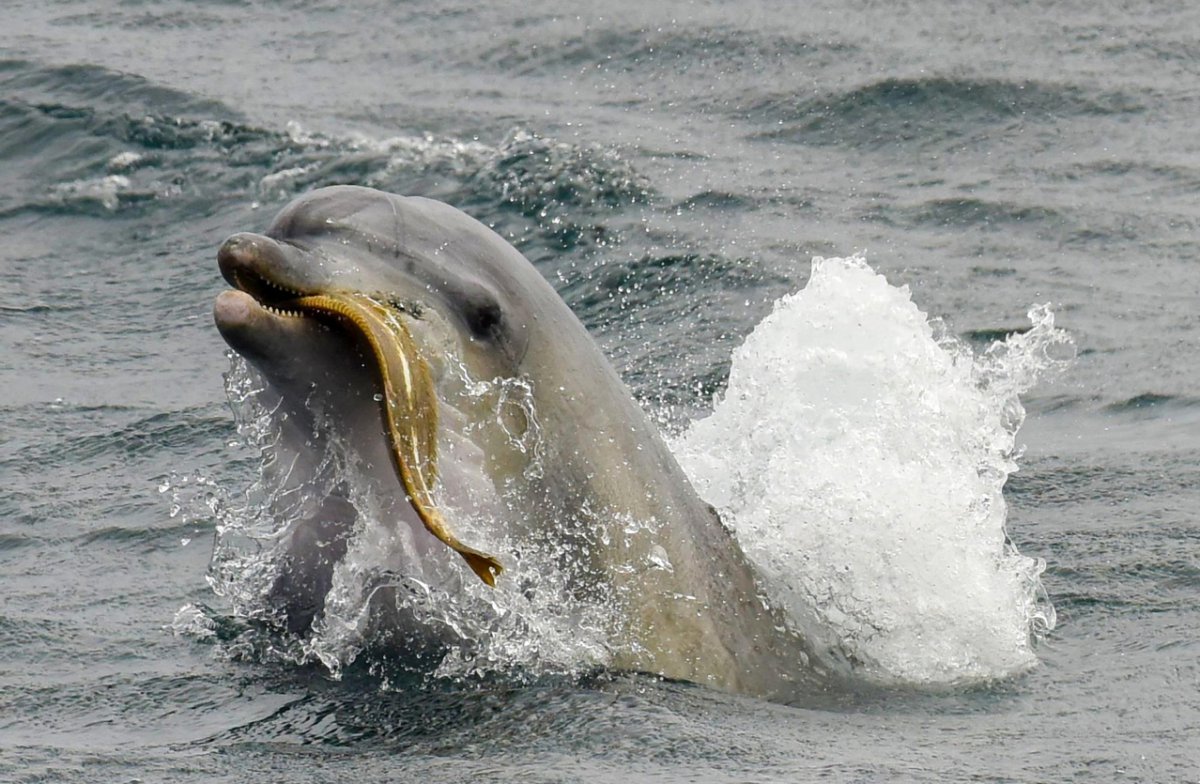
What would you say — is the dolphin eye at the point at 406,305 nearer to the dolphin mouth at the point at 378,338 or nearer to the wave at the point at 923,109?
the dolphin mouth at the point at 378,338

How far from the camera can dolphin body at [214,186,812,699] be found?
5559 millimetres

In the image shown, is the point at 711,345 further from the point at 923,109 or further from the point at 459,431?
the point at 459,431

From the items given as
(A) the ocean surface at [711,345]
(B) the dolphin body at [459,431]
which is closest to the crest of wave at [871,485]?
(A) the ocean surface at [711,345]

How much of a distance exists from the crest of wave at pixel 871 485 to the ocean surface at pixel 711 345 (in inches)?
0.8

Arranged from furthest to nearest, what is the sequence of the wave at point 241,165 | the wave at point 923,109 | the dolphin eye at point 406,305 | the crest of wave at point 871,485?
1. the wave at point 923,109
2. the wave at point 241,165
3. the crest of wave at point 871,485
4. the dolphin eye at point 406,305

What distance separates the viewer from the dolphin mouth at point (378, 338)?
5.39 metres

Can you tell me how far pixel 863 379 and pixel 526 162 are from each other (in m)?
6.08

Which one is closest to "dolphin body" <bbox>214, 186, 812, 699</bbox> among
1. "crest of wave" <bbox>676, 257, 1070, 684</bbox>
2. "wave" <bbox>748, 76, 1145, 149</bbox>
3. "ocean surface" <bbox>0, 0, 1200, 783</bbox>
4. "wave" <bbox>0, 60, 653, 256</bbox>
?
"ocean surface" <bbox>0, 0, 1200, 783</bbox>

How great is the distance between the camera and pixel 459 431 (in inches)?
235

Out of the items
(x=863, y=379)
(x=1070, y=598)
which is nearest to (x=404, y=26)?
(x=863, y=379)

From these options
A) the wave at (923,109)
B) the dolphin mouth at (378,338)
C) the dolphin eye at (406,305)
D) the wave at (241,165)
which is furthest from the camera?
the wave at (923,109)

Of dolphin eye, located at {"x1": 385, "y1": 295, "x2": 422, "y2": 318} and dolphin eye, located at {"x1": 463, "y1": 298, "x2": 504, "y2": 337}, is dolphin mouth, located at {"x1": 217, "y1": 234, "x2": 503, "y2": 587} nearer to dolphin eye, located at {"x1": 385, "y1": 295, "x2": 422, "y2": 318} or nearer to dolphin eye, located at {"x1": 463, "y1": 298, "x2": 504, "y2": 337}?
dolphin eye, located at {"x1": 385, "y1": 295, "x2": 422, "y2": 318}

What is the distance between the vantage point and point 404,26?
1823 centimetres

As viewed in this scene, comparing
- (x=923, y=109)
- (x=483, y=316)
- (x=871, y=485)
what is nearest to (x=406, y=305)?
(x=483, y=316)
